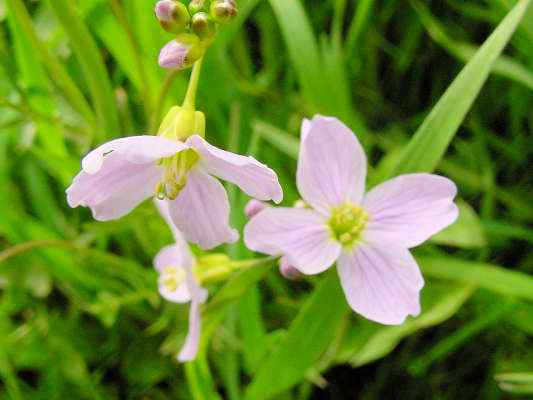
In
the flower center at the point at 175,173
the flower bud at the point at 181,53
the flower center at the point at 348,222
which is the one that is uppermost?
the flower bud at the point at 181,53

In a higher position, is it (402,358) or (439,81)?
(439,81)

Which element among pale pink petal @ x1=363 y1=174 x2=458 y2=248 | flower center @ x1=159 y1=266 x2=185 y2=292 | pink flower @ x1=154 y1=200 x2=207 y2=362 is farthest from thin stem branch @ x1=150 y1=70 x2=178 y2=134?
pale pink petal @ x1=363 y1=174 x2=458 y2=248

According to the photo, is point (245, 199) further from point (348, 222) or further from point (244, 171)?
point (244, 171)

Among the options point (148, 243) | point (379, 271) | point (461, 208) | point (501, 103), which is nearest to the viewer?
point (379, 271)

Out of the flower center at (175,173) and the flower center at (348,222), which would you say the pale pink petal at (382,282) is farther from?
the flower center at (175,173)

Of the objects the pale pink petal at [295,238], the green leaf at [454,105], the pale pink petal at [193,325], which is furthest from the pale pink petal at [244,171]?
the green leaf at [454,105]

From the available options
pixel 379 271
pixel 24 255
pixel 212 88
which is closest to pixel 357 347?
pixel 379 271

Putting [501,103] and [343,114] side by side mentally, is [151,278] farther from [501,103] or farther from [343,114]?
[501,103]

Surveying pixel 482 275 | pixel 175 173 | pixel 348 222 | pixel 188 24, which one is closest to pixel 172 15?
pixel 188 24
